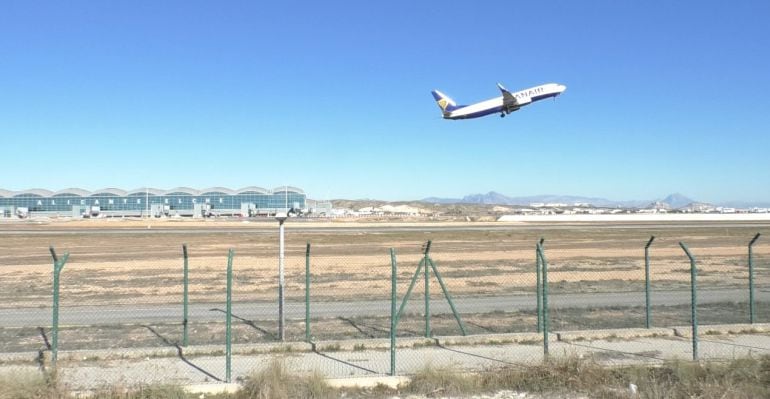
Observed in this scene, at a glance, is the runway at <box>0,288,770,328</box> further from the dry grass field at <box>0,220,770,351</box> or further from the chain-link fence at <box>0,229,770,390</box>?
the dry grass field at <box>0,220,770,351</box>

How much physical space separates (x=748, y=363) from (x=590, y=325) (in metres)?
4.51

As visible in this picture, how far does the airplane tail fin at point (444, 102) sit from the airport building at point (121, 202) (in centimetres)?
11928

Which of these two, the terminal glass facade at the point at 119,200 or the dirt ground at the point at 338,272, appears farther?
the terminal glass facade at the point at 119,200

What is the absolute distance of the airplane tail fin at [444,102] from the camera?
1912 inches

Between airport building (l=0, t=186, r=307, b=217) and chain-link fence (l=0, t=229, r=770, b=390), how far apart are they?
14214 centimetres

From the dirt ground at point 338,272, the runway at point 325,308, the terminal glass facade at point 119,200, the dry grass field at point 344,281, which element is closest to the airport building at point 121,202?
the terminal glass facade at point 119,200

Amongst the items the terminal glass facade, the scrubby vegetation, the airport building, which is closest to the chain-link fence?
the scrubby vegetation

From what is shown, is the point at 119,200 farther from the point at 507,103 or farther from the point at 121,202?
the point at 507,103

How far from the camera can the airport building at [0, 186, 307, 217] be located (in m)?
167

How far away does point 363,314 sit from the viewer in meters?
15.3

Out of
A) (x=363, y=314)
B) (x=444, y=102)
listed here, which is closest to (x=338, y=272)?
(x=363, y=314)

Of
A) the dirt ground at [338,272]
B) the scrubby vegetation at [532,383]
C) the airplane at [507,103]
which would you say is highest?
the airplane at [507,103]

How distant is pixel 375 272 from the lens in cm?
2597

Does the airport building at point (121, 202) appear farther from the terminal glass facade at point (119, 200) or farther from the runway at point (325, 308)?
the runway at point (325, 308)
